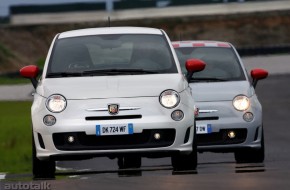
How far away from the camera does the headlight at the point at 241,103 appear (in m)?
16.2

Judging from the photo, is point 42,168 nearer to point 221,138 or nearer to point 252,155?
point 221,138

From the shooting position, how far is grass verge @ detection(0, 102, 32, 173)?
22253 mm

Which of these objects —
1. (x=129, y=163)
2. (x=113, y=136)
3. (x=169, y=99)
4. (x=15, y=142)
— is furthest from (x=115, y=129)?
(x=15, y=142)

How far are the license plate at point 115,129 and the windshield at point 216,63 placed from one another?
4250 millimetres

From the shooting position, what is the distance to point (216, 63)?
1750 centimetres

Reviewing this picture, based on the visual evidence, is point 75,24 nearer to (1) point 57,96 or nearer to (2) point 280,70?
(2) point 280,70

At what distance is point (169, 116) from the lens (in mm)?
13023

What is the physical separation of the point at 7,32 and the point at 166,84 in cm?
8065

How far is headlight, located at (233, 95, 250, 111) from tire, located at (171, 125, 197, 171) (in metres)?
2.65

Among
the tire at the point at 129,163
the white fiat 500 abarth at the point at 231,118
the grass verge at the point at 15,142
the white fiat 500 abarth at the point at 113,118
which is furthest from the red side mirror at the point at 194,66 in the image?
the grass verge at the point at 15,142

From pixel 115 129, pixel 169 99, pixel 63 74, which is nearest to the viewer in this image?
pixel 115 129

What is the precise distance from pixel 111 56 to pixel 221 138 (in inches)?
102

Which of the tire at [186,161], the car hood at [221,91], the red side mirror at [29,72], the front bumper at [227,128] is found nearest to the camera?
the tire at [186,161]

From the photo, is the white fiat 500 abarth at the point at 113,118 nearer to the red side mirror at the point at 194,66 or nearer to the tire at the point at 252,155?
the red side mirror at the point at 194,66
